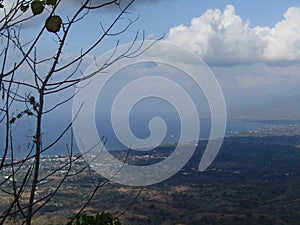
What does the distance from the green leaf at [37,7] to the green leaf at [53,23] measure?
4cm

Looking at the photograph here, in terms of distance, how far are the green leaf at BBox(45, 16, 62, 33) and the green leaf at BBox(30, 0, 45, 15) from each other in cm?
4

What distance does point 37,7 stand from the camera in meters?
1.19

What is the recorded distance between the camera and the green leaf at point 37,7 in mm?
1190

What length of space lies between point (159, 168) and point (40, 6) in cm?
4202

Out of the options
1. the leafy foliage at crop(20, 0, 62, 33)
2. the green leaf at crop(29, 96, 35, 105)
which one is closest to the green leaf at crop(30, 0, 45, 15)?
the leafy foliage at crop(20, 0, 62, 33)

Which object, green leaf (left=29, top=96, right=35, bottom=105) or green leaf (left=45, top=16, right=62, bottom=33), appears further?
green leaf (left=29, top=96, right=35, bottom=105)

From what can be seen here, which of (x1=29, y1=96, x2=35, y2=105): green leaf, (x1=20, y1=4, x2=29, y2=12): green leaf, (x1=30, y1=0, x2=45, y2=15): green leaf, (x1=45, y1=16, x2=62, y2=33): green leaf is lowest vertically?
(x1=29, y1=96, x2=35, y2=105): green leaf

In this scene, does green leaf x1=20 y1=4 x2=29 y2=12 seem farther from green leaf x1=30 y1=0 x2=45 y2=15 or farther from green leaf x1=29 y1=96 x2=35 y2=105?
green leaf x1=29 y1=96 x2=35 y2=105

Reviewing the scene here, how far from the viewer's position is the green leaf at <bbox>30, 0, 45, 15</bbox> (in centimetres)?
119

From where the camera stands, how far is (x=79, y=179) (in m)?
42.6

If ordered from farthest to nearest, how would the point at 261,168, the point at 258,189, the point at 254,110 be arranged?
1. the point at 254,110
2. the point at 261,168
3. the point at 258,189

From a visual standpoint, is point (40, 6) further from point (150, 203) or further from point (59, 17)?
point (150, 203)

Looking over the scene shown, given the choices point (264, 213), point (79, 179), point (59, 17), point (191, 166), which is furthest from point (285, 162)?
point (59, 17)

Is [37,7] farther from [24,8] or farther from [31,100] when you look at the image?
[31,100]
